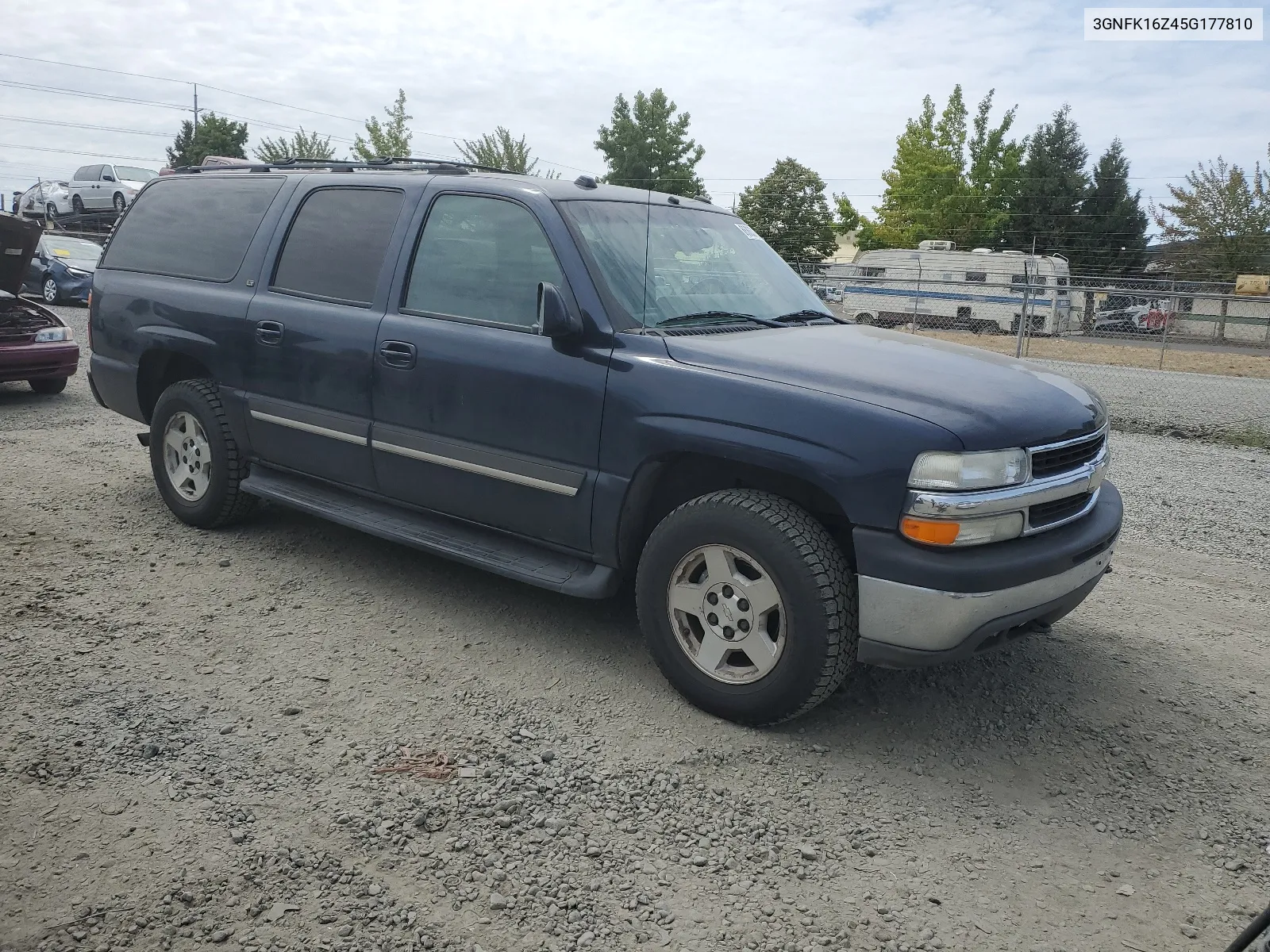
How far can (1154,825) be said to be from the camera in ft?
10.3

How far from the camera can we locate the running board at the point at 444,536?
159 inches

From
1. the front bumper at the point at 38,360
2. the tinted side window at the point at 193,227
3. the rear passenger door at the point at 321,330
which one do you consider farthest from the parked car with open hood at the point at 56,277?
the rear passenger door at the point at 321,330

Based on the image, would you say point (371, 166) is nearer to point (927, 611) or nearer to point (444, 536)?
point (444, 536)

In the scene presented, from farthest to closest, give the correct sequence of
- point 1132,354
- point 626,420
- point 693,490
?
point 1132,354 → point 693,490 → point 626,420

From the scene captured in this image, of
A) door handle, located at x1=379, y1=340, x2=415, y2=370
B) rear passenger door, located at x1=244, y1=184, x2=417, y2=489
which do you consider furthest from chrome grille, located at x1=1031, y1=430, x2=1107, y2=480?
rear passenger door, located at x1=244, y1=184, x2=417, y2=489

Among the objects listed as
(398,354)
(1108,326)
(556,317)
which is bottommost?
(398,354)

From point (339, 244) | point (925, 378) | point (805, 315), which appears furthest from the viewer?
point (339, 244)

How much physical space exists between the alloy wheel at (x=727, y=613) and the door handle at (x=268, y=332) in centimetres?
253

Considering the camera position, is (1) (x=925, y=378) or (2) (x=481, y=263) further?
(2) (x=481, y=263)

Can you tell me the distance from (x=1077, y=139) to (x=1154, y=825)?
50013 mm

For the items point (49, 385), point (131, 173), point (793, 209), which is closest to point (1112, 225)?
point (793, 209)

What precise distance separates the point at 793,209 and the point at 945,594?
120 ft

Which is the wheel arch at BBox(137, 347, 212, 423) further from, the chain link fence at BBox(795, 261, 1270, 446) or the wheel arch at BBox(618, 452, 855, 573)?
the chain link fence at BBox(795, 261, 1270, 446)

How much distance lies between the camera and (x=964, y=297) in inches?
1174
